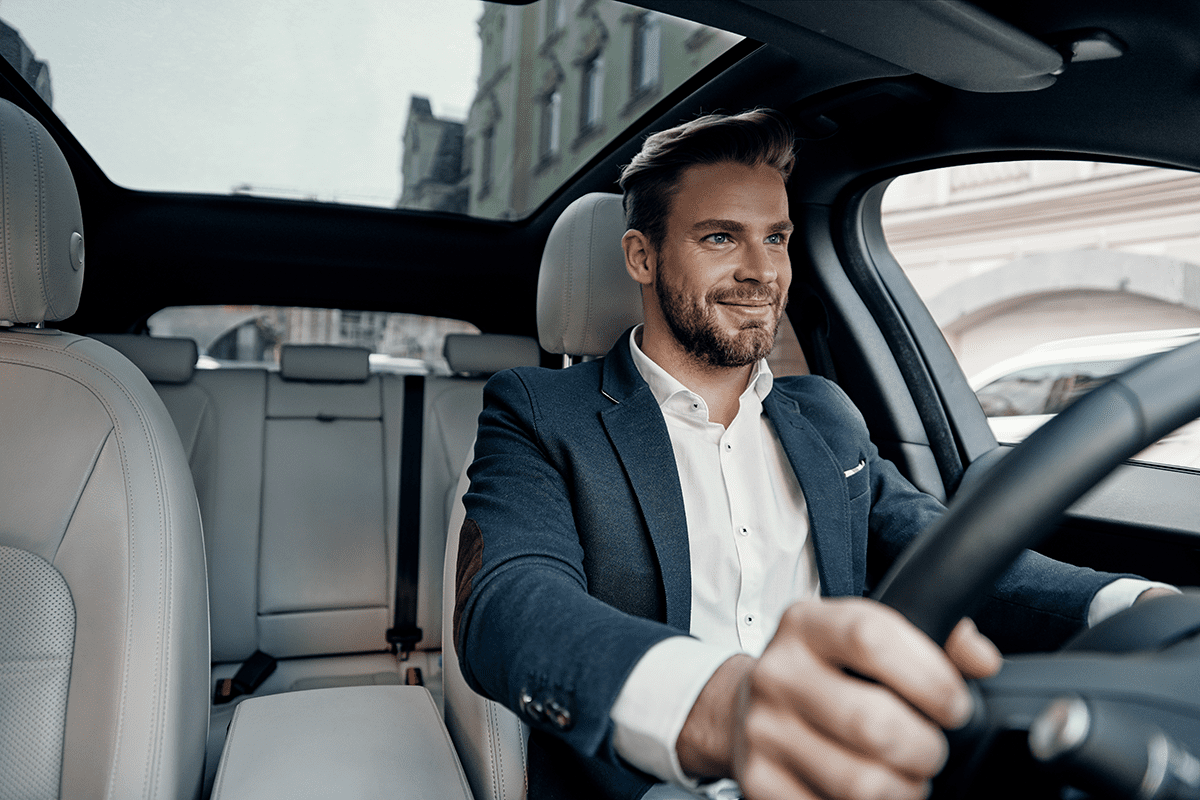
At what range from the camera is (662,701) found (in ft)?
1.99

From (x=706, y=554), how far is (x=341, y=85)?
1988 millimetres

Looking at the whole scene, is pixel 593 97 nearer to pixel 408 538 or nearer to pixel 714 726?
pixel 408 538

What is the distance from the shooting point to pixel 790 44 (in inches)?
50.1

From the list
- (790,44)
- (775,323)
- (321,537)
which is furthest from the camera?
(321,537)

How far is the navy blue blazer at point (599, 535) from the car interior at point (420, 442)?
0.19 metres

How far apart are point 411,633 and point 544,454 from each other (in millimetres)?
1254

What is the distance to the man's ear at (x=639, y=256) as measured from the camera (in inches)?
59.0

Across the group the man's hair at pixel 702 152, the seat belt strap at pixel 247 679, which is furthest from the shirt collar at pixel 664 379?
the seat belt strap at pixel 247 679

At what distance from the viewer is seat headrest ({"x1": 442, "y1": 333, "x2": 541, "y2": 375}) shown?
2432 mm

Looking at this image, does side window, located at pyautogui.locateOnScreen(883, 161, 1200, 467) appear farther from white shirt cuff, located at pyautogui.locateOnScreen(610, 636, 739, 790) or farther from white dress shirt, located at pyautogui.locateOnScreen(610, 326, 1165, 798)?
white shirt cuff, located at pyautogui.locateOnScreen(610, 636, 739, 790)

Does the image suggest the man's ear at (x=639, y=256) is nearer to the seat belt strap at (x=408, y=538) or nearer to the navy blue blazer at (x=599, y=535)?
the navy blue blazer at (x=599, y=535)

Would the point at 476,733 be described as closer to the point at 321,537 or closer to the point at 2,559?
the point at 2,559

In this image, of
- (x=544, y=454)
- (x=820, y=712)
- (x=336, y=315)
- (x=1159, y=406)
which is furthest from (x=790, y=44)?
(x=336, y=315)

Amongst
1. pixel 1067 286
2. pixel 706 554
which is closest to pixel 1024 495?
pixel 706 554
